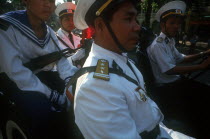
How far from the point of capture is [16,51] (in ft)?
6.54

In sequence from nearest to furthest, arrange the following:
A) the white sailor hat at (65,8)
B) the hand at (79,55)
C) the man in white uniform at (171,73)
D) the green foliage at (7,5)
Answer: the man in white uniform at (171,73), the hand at (79,55), the white sailor hat at (65,8), the green foliage at (7,5)

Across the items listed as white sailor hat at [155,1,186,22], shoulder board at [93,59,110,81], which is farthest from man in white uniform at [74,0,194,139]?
white sailor hat at [155,1,186,22]

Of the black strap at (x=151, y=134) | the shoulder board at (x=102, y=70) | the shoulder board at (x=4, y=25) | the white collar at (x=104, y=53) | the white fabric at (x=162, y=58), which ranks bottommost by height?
the black strap at (x=151, y=134)

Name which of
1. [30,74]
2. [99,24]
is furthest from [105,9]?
[30,74]

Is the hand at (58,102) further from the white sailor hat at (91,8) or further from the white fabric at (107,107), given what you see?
the white sailor hat at (91,8)

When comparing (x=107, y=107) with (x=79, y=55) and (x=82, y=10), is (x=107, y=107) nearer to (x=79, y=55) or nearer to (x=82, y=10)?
(x=82, y=10)

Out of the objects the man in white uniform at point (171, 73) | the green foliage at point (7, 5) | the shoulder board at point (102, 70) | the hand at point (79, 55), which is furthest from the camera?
the green foliage at point (7, 5)

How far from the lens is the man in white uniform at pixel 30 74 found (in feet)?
6.10

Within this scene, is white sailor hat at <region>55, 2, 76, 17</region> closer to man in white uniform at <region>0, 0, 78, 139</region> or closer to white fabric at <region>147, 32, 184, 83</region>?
man in white uniform at <region>0, 0, 78, 139</region>

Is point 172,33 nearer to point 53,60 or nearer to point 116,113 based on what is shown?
point 53,60

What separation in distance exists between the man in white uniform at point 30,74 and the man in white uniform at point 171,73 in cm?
149

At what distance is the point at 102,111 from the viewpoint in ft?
3.50

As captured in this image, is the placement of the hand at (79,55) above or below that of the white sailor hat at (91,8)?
below

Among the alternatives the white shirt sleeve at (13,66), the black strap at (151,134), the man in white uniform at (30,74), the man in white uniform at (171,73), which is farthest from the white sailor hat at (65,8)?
the black strap at (151,134)
